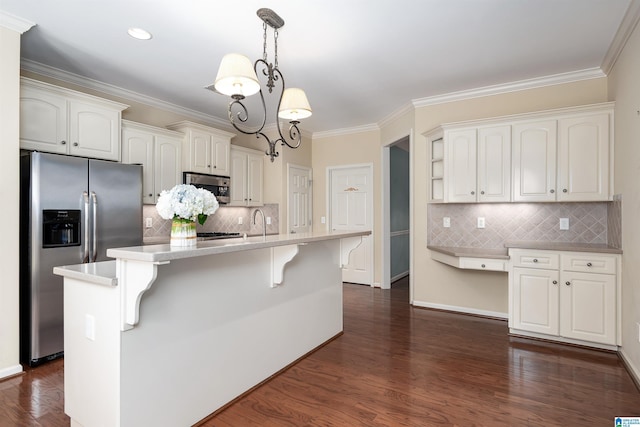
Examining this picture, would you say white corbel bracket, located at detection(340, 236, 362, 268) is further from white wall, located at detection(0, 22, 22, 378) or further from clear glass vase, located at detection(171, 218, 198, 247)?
white wall, located at detection(0, 22, 22, 378)

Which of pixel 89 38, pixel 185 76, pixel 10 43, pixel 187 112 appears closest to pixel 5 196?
pixel 10 43

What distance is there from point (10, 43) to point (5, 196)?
1186 mm

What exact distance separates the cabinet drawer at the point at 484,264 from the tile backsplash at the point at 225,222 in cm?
287

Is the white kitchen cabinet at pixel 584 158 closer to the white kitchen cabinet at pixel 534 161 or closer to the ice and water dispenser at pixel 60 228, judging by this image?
the white kitchen cabinet at pixel 534 161

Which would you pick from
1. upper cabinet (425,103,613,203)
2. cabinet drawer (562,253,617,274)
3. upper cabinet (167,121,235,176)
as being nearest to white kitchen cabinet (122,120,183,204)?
upper cabinet (167,121,235,176)

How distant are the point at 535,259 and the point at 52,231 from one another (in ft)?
14.6

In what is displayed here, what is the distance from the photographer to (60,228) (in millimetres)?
2945

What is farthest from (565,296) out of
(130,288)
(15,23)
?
(15,23)

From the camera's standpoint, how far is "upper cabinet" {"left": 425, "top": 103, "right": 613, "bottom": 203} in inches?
134

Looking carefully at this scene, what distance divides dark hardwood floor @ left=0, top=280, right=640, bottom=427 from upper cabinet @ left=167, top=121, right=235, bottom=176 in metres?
2.63

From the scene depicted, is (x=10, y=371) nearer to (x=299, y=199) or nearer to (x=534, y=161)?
(x=299, y=199)

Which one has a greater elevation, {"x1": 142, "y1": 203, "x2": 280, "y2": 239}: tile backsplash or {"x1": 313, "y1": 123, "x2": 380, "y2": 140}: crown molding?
{"x1": 313, "y1": 123, "x2": 380, "y2": 140}: crown molding

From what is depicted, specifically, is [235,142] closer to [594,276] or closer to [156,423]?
[156,423]

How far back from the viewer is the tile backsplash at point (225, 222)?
14.4 feet
